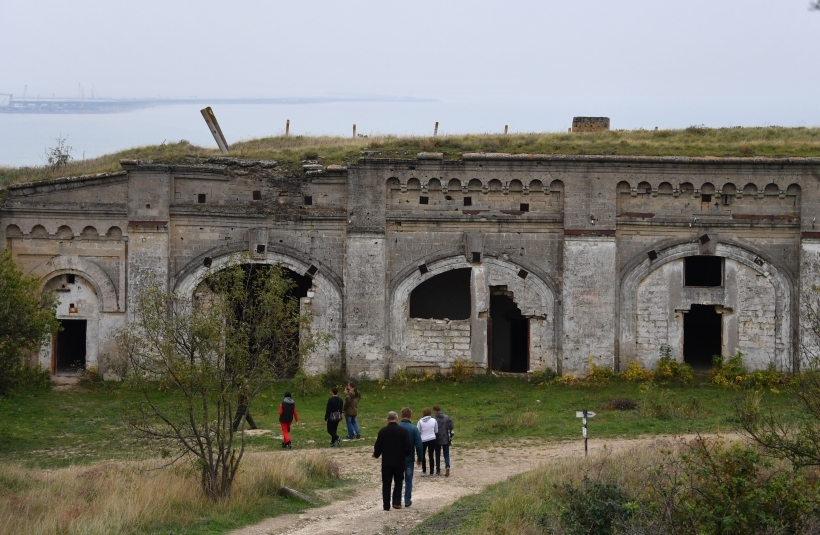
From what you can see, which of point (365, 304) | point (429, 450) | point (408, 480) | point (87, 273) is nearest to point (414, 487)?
point (429, 450)

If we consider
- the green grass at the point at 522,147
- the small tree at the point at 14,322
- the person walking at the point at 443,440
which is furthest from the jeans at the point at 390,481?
the green grass at the point at 522,147

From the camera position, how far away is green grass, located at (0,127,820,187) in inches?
997

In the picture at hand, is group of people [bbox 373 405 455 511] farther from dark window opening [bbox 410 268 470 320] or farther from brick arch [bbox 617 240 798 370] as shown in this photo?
dark window opening [bbox 410 268 470 320]

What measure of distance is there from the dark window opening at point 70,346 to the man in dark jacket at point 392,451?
14181mm

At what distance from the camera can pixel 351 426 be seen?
19266 mm

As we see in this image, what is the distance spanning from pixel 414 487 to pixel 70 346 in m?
14.1

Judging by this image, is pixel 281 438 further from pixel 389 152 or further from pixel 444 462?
pixel 389 152

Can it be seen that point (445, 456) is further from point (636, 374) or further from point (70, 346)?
point (70, 346)

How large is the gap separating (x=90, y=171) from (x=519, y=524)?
18018 millimetres

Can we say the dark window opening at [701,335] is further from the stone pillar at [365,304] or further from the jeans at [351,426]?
the jeans at [351,426]

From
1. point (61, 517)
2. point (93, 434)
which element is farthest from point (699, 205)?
point (61, 517)

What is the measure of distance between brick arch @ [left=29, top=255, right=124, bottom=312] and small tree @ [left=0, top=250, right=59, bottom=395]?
5221 millimetres

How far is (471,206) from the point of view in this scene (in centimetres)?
2491

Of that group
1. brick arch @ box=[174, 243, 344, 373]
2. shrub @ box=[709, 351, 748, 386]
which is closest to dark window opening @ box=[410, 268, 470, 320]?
brick arch @ box=[174, 243, 344, 373]
